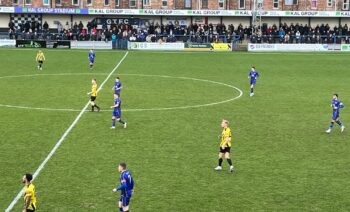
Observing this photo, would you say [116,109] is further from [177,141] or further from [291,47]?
[291,47]

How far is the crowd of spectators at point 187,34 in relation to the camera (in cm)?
7344

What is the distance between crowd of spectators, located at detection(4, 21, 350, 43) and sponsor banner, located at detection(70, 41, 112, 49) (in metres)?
1.00

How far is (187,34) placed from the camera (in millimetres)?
75688

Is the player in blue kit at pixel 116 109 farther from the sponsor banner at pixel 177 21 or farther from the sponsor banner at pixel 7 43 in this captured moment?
the sponsor banner at pixel 177 21

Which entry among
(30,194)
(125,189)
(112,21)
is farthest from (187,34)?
(30,194)

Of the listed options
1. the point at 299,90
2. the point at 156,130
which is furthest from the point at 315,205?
the point at 299,90

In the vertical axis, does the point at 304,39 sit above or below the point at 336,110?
above

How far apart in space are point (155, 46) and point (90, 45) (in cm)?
868

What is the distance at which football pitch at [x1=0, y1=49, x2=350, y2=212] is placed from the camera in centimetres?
1833

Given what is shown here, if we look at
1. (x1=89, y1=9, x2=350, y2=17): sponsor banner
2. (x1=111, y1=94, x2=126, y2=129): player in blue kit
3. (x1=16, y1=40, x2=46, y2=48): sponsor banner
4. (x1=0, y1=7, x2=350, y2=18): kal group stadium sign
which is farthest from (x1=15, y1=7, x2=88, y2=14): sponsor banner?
(x1=111, y1=94, x2=126, y2=129): player in blue kit

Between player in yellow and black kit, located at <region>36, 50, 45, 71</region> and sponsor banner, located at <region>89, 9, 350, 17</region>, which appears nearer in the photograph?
player in yellow and black kit, located at <region>36, 50, 45, 71</region>

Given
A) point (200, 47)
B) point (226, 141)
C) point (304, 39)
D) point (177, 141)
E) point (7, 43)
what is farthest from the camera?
point (304, 39)

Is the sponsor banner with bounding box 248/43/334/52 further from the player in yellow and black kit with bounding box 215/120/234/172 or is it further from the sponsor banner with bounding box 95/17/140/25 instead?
the player in yellow and black kit with bounding box 215/120/234/172

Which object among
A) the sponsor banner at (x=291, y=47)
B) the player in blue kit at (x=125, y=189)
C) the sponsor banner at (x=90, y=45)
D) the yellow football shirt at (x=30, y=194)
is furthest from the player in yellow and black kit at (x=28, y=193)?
the sponsor banner at (x=291, y=47)
